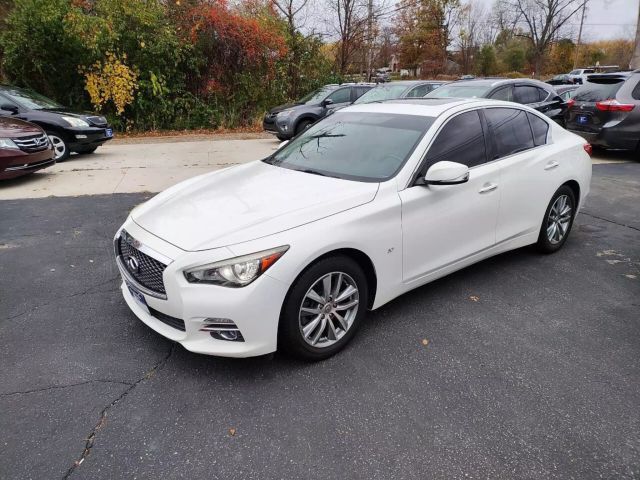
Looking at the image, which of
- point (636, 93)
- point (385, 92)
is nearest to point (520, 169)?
point (636, 93)

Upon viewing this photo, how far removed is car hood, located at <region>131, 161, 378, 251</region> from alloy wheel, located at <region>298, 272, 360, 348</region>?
420mm

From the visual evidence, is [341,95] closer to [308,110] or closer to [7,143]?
[308,110]

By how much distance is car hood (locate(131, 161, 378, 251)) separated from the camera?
279cm

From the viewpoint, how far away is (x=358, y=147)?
3.73 m

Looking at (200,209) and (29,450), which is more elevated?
(200,209)

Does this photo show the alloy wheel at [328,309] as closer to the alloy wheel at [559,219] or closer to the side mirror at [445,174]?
the side mirror at [445,174]

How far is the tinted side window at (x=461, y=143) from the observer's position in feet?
11.6

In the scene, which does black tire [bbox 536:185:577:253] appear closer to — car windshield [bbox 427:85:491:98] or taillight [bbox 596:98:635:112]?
car windshield [bbox 427:85:491:98]

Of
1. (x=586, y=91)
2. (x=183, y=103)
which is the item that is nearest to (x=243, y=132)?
(x=183, y=103)

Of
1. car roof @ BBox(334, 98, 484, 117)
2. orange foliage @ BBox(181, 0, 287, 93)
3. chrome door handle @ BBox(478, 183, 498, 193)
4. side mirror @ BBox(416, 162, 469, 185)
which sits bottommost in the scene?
chrome door handle @ BBox(478, 183, 498, 193)

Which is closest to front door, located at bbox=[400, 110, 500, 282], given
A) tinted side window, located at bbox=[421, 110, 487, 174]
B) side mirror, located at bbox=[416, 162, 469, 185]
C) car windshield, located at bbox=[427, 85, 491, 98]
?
tinted side window, located at bbox=[421, 110, 487, 174]

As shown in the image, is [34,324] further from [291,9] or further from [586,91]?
[291,9]

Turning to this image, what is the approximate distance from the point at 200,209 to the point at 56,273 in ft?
6.84

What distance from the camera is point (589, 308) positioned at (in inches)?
147
